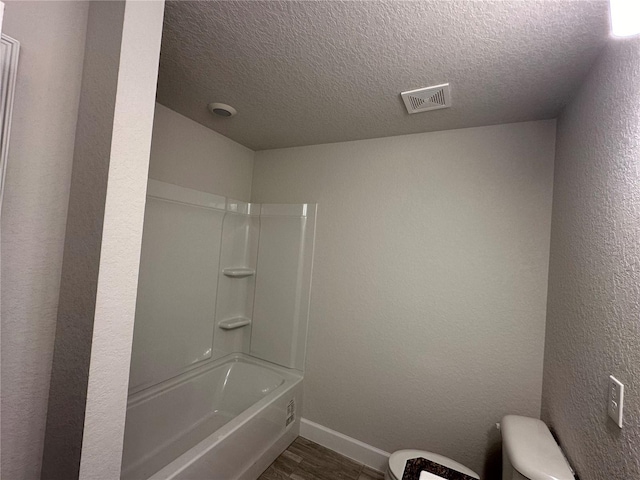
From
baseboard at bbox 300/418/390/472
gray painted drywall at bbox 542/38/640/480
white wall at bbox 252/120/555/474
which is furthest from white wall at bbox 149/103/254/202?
gray painted drywall at bbox 542/38/640/480

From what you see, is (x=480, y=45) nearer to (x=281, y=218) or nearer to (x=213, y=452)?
(x=281, y=218)

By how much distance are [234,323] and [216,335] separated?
171 mm

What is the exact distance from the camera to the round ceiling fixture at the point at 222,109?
1.85 m

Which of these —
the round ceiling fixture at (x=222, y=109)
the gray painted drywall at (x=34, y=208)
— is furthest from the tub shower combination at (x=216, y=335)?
the gray painted drywall at (x=34, y=208)

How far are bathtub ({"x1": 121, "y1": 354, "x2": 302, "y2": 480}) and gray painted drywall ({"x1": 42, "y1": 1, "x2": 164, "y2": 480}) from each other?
1.97 ft

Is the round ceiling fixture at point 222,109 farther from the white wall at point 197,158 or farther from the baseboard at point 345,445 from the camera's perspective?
the baseboard at point 345,445

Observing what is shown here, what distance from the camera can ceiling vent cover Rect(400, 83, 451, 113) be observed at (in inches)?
60.0

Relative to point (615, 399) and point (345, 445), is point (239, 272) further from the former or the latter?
point (615, 399)

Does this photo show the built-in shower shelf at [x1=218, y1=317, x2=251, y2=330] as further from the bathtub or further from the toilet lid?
the toilet lid

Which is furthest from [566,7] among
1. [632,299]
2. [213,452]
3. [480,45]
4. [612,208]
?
[213,452]

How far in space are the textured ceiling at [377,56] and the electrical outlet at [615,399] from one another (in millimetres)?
1236

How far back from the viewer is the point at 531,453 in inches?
46.7

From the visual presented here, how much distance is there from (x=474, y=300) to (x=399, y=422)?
0.99 meters

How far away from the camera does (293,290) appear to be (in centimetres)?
244
